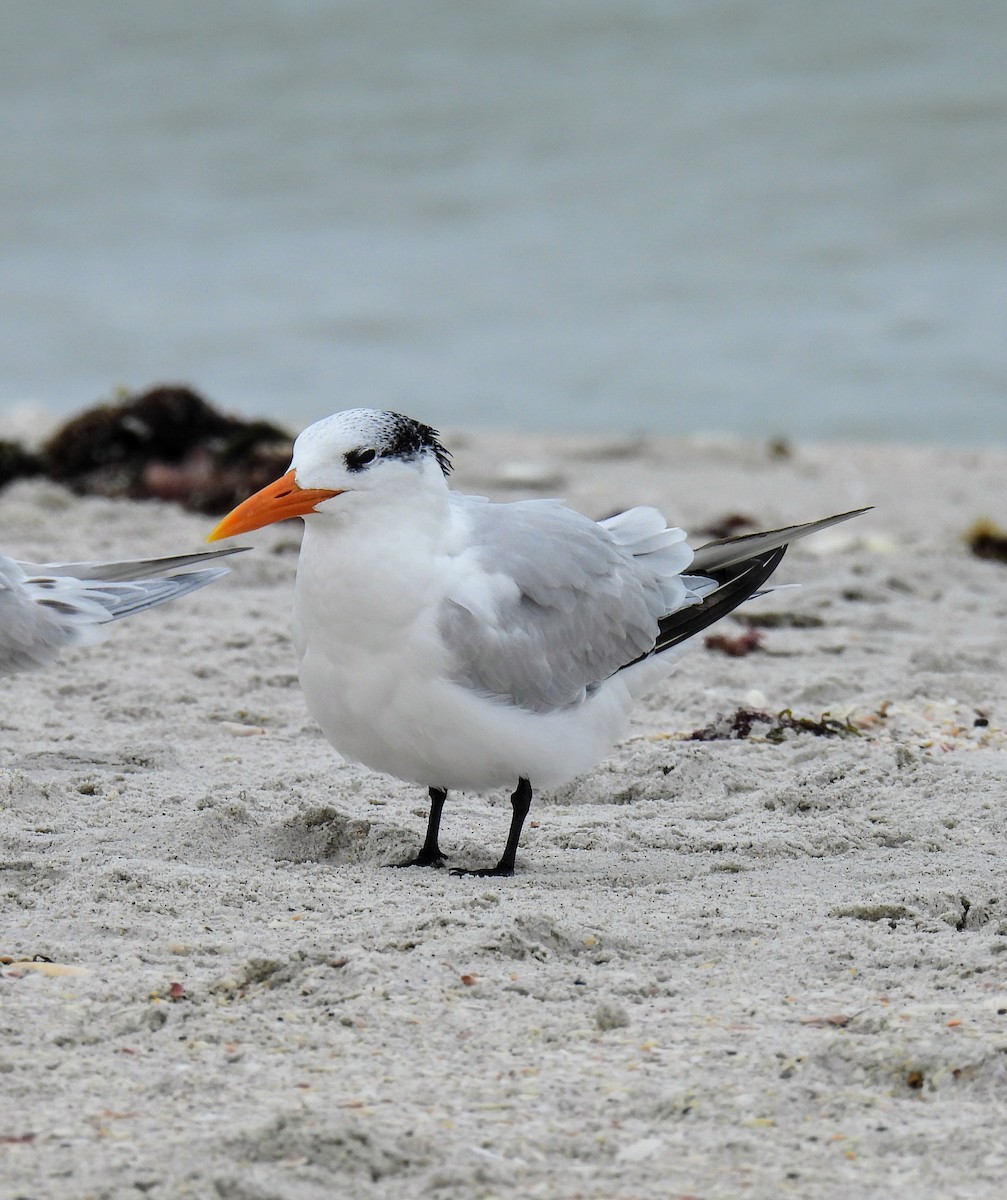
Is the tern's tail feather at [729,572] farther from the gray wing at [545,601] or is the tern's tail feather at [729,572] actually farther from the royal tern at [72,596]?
the royal tern at [72,596]

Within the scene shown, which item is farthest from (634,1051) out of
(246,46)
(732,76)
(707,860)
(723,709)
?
(246,46)

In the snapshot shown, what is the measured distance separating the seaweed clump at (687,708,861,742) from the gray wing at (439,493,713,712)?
20.8 inches

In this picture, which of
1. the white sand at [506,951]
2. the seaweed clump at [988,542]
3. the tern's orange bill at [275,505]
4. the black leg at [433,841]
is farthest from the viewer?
the seaweed clump at [988,542]

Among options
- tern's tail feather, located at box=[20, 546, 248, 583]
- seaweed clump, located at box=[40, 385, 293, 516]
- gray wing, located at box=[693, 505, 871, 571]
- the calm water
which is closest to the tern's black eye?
gray wing, located at box=[693, 505, 871, 571]

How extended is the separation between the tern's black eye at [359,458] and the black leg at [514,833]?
748 mm

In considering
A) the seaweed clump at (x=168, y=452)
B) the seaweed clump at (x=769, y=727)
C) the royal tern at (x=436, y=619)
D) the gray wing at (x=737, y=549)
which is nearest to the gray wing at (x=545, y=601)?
the royal tern at (x=436, y=619)

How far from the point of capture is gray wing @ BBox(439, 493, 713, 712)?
10.4 feet

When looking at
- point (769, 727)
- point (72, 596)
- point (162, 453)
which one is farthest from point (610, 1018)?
point (162, 453)

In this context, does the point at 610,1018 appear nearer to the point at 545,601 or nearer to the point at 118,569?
the point at 545,601

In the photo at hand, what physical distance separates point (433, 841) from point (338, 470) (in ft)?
2.73

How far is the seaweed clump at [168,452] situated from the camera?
7.06 meters

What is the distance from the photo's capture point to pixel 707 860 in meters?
3.29

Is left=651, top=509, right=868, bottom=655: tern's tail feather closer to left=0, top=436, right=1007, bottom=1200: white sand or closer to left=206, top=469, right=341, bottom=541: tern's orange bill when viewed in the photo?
left=0, top=436, right=1007, bottom=1200: white sand

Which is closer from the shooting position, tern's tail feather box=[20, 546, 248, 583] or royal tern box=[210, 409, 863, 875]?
royal tern box=[210, 409, 863, 875]
